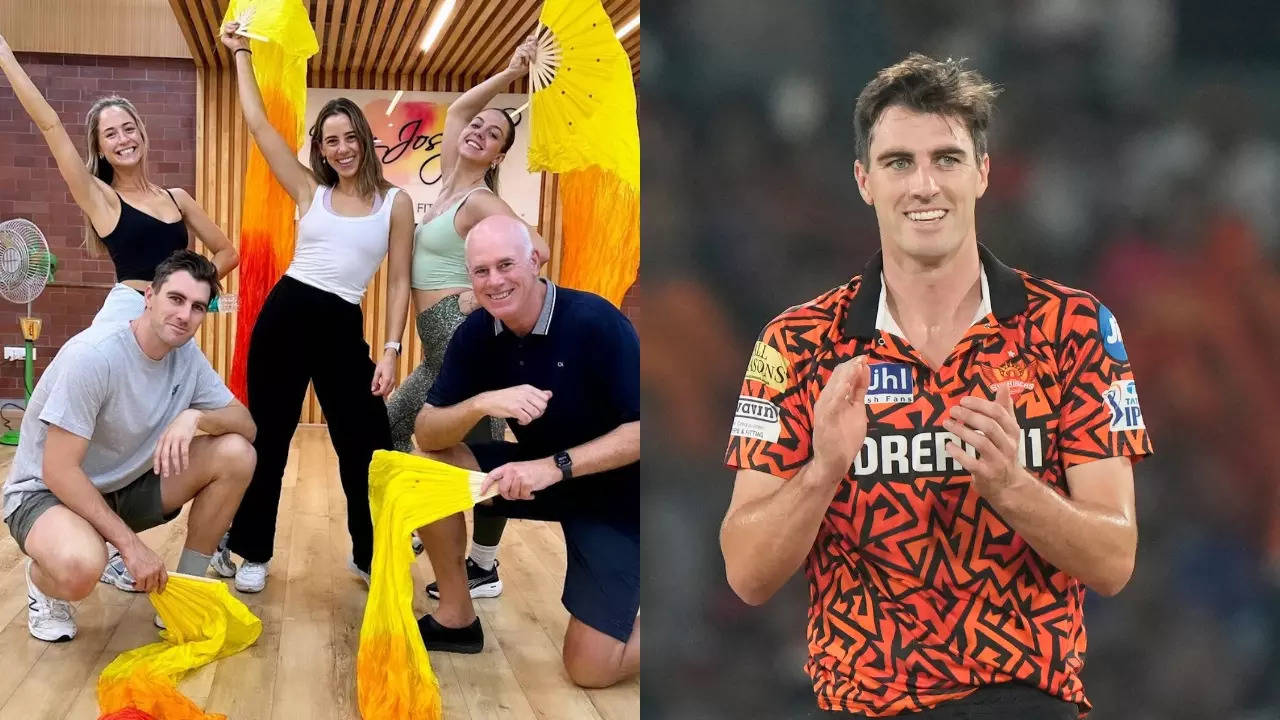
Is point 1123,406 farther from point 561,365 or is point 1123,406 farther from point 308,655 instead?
point 308,655

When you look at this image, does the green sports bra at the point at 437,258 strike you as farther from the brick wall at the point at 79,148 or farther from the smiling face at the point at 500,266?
the brick wall at the point at 79,148

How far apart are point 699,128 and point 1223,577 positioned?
753 millimetres

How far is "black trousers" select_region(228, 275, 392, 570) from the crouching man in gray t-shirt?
18 centimetres

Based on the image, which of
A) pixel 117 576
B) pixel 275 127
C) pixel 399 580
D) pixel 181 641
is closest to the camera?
pixel 399 580

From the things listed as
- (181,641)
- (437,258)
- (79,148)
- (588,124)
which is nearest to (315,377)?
(437,258)

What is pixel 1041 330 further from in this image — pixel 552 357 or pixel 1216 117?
pixel 552 357

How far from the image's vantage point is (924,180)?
1.09 metres

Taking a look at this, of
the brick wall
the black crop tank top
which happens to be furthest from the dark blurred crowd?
the brick wall

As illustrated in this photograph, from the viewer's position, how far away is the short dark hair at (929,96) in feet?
3.63

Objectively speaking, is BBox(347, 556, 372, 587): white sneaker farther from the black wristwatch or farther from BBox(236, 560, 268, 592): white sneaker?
the black wristwatch

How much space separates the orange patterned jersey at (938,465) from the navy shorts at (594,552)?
1510 millimetres

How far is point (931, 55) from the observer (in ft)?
3.81

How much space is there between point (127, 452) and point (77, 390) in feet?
1.00

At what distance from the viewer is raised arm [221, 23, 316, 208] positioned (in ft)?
9.95
